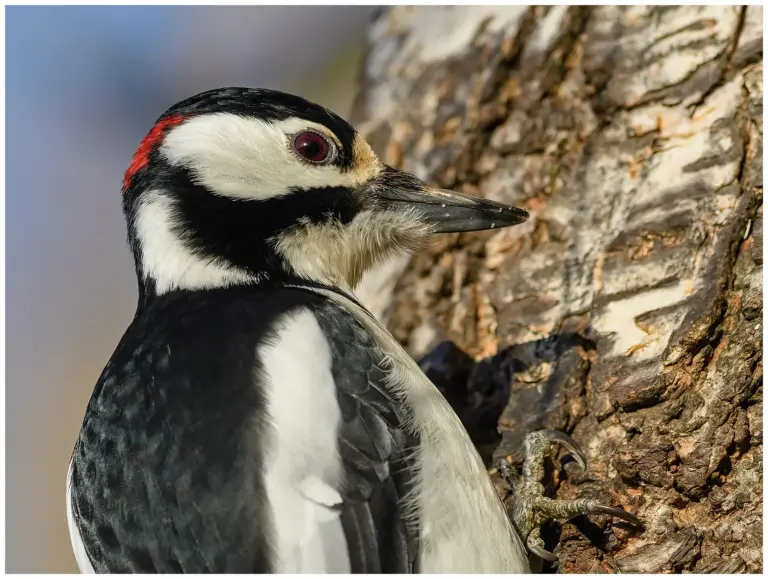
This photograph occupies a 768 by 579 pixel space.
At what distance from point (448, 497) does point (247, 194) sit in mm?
1018

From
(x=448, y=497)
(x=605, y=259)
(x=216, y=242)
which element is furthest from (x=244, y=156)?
(x=605, y=259)

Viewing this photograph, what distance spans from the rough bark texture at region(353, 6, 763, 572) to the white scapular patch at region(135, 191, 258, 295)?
0.99 metres

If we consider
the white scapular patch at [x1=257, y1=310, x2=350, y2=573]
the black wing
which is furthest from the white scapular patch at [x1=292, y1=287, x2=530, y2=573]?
the white scapular patch at [x1=257, y1=310, x2=350, y2=573]

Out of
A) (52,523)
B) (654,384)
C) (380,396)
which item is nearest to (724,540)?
(654,384)

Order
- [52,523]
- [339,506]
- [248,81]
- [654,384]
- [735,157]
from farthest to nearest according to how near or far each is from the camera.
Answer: [248,81] < [52,523] < [735,157] < [654,384] < [339,506]

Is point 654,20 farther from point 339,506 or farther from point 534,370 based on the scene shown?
point 339,506

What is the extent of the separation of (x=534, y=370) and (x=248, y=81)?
2.97 metres

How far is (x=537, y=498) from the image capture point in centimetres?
268

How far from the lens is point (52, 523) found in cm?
410

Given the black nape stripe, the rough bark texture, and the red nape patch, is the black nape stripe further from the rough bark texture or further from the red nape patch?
the rough bark texture

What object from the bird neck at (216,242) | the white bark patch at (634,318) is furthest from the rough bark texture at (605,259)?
the bird neck at (216,242)

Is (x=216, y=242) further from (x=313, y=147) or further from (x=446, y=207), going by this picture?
(x=446, y=207)

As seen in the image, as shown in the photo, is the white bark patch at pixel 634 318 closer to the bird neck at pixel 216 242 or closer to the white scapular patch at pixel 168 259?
the bird neck at pixel 216 242

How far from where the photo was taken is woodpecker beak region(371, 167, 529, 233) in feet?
9.16
